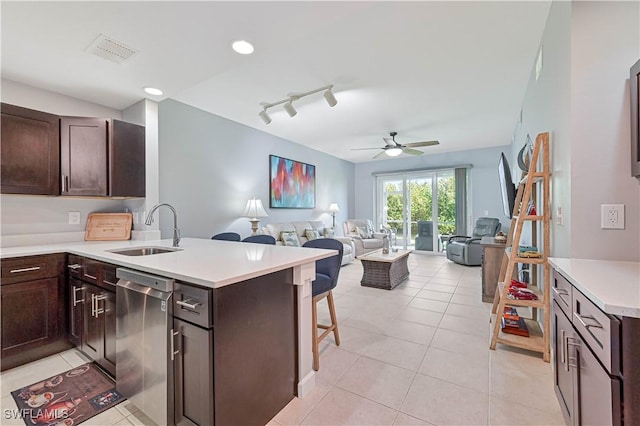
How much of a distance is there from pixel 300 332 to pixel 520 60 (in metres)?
3.40

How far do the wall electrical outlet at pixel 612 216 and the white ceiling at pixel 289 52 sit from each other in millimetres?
1591

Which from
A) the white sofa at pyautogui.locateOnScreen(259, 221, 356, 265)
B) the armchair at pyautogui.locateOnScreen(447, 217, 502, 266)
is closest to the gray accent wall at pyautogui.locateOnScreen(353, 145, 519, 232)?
the armchair at pyautogui.locateOnScreen(447, 217, 502, 266)

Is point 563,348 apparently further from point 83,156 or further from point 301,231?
point 301,231

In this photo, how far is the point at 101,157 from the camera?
2.69 metres

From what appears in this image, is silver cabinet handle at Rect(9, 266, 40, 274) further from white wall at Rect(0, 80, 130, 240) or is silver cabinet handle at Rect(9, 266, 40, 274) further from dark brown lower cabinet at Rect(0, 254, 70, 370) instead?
white wall at Rect(0, 80, 130, 240)

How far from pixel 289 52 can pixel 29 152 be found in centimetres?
249

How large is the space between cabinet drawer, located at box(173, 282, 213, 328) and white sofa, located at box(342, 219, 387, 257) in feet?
17.7

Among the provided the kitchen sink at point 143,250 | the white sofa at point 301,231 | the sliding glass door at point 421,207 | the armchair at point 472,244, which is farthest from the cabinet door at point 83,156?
the sliding glass door at point 421,207

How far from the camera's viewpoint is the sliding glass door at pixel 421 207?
706 cm

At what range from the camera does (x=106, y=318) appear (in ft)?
6.14

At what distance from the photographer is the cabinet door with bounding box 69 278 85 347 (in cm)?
212

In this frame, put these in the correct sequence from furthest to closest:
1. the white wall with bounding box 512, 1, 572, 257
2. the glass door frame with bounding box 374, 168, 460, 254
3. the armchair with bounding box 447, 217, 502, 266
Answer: the glass door frame with bounding box 374, 168, 460, 254, the armchair with bounding box 447, 217, 502, 266, the white wall with bounding box 512, 1, 572, 257

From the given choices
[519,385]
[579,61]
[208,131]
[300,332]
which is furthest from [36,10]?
[519,385]

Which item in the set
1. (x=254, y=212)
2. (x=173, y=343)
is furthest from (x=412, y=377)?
(x=254, y=212)
